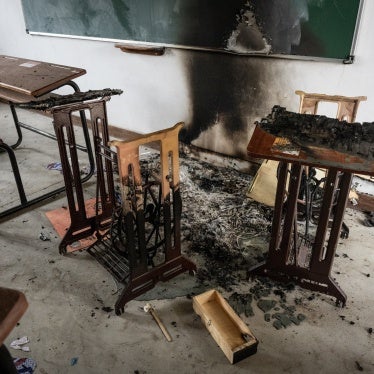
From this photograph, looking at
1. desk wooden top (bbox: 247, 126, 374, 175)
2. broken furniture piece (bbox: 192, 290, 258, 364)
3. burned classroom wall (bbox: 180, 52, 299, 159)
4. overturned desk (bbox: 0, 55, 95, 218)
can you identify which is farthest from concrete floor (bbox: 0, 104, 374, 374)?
burned classroom wall (bbox: 180, 52, 299, 159)

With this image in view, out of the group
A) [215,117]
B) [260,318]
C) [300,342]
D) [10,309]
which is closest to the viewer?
[10,309]

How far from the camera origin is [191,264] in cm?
253

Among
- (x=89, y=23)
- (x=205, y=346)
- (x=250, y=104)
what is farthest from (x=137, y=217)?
(x=89, y=23)

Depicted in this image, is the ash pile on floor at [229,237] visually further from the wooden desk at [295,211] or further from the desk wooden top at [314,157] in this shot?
the desk wooden top at [314,157]

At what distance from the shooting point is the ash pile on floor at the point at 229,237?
234 centimetres

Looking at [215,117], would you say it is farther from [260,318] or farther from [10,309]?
[10,309]

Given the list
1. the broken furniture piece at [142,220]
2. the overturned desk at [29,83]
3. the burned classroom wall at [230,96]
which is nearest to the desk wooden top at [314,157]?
the broken furniture piece at [142,220]

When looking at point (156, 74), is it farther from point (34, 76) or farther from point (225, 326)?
point (225, 326)

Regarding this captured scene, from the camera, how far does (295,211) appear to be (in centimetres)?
222

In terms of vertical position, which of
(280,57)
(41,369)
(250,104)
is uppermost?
(280,57)

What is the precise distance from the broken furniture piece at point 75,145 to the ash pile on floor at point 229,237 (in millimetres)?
506

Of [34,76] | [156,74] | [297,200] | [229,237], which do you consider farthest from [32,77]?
[297,200]

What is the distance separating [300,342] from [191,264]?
0.85 metres

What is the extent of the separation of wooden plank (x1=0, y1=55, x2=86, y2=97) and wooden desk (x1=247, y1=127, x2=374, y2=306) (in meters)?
1.83
